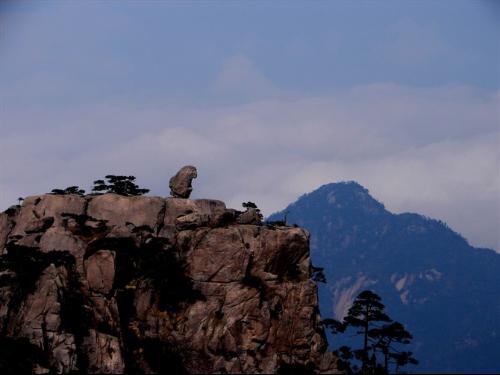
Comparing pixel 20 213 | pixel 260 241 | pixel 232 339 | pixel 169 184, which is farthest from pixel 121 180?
pixel 232 339

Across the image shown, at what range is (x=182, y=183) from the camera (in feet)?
464

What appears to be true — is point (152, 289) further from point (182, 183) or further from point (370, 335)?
point (370, 335)

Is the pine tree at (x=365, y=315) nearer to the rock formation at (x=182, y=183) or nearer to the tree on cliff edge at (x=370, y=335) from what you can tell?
the tree on cliff edge at (x=370, y=335)

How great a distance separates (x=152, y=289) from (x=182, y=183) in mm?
22807

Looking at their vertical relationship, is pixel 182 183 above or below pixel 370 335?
above

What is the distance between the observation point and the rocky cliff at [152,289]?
375 ft

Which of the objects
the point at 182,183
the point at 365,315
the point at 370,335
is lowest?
the point at 370,335

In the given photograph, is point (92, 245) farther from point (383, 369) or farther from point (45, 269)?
point (383, 369)

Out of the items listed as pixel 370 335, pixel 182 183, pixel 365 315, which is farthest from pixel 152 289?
pixel 370 335

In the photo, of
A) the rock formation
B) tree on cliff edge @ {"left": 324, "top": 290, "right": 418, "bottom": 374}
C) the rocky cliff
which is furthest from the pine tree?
the rock formation

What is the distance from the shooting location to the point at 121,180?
145875mm

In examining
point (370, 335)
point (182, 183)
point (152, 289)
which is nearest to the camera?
point (152, 289)

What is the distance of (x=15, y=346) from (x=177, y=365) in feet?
71.1

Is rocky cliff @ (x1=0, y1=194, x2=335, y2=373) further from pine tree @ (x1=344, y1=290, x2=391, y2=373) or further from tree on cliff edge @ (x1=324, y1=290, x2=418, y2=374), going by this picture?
pine tree @ (x1=344, y1=290, x2=391, y2=373)
